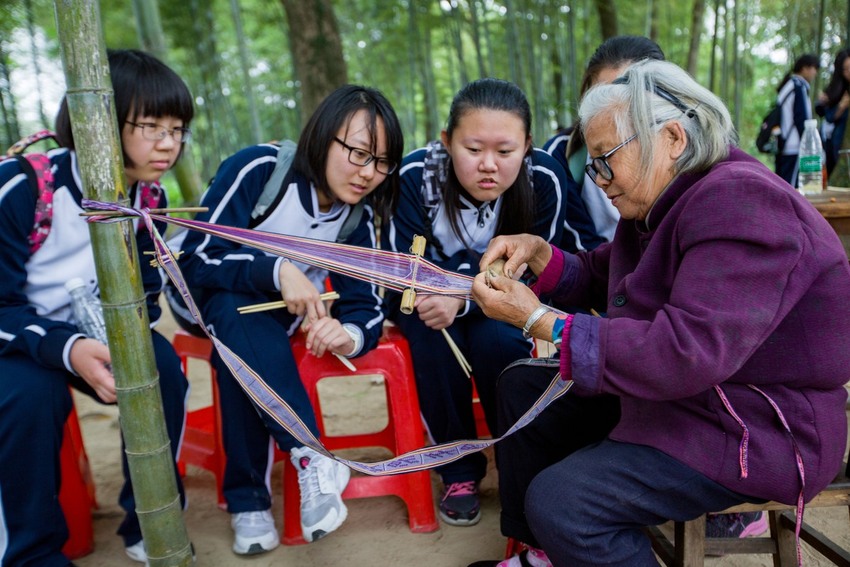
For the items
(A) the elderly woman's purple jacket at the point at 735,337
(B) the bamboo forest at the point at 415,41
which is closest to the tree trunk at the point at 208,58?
(B) the bamboo forest at the point at 415,41

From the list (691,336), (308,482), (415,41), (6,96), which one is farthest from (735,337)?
(415,41)

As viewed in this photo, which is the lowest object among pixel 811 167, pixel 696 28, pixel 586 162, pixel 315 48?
pixel 811 167

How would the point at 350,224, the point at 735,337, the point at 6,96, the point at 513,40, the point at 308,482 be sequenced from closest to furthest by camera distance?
the point at 735,337 → the point at 308,482 → the point at 350,224 → the point at 513,40 → the point at 6,96

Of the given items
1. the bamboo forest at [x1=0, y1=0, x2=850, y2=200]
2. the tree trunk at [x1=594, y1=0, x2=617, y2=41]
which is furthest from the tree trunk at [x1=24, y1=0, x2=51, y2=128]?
the tree trunk at [x1=594, y1=0, x2=617, y2=41]

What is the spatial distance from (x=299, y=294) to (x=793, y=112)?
6.01m

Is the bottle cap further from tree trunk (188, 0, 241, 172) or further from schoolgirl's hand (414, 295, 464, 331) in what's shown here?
tree trunk (188, 0, 241, 172)

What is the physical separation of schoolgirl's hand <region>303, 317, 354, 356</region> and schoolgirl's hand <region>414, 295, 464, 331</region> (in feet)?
0.87

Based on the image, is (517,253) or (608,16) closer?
(517,253)

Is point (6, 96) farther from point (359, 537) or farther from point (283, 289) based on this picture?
point (359, 537)

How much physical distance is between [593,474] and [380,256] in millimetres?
821

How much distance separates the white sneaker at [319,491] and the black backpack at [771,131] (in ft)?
19.7

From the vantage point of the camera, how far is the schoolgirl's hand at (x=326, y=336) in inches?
84.3

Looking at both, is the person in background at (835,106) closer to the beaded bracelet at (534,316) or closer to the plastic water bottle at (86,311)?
the beaded bracelet at (534,316)

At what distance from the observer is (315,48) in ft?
19.5
